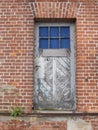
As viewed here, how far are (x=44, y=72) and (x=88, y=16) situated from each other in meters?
1.74

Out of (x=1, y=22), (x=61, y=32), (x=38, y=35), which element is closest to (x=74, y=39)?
(x=61, y=32)

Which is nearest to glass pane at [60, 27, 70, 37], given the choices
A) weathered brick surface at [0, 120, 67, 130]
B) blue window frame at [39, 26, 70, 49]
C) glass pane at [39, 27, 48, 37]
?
blue window frame at [39, 26, 70, 49]

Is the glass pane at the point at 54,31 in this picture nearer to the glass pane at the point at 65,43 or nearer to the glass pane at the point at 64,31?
the glass pane at the point at 64,31

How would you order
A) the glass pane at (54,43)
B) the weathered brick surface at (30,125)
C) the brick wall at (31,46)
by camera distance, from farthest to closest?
the glass pane at (54,43), the brick wall at (31,46), the weathered brick surface at (30,125)

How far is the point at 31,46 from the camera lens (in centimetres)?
848

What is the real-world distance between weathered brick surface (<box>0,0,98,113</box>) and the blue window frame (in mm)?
257

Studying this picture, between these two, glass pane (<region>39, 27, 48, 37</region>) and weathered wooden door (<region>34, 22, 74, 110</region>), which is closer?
weathered wooden door (<region>34, 22, 74, 110</region>)

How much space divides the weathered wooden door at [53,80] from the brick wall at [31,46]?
0.90 feet

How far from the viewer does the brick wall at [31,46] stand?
8320 mm

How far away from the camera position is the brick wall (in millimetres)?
Answer: 8320

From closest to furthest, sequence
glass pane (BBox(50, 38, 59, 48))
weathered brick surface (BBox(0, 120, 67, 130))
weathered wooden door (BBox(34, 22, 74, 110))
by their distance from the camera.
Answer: weathered brick surface (BBox(0, 120, 67, 130)) < weathered wooden door (BBox(34, 22, 74, 110)) < glass pane (BBox(50, 38, 59, 48))

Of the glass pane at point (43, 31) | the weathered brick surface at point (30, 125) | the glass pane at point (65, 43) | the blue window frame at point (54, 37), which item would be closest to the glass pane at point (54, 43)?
the blue window frame at point (54, 37)

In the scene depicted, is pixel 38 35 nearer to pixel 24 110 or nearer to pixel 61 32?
pixel 61 32

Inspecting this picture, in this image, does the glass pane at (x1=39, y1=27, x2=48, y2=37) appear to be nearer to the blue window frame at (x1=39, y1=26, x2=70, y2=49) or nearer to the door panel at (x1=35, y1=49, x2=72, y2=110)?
the blue window frame at (x1=39, y1=26, x2=70, y2=49)
